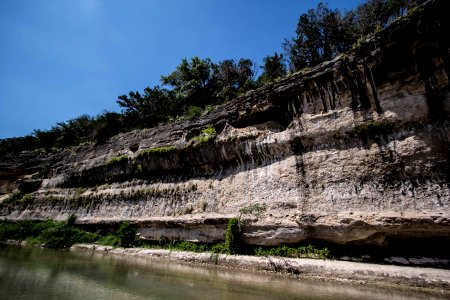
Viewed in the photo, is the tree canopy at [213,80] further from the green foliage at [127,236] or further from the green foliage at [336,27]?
the green foliage at [127,236]

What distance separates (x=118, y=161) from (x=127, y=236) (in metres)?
6.57

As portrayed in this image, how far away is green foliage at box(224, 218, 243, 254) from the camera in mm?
10930

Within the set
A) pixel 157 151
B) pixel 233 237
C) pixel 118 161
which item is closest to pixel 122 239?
pixel 157 151

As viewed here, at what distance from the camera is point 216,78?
95.6 feet

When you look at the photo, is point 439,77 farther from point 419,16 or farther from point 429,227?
point 429,227

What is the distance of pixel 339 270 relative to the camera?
7945 millimetres

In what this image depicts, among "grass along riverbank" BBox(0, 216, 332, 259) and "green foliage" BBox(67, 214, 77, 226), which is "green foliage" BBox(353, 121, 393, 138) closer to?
"grass along riverbank" BBox(0, 216, 332, 259)

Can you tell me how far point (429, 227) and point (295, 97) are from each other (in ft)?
23.7

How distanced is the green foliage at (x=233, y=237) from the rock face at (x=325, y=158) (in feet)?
1.37

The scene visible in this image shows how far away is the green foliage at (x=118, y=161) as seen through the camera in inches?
751

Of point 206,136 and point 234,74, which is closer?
point 206,136

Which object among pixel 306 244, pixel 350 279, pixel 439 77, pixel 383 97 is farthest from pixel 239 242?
pixel 439 77

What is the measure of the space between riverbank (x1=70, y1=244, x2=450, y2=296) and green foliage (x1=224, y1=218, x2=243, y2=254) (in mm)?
400

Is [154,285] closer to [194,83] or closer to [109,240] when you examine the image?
[109,240]
